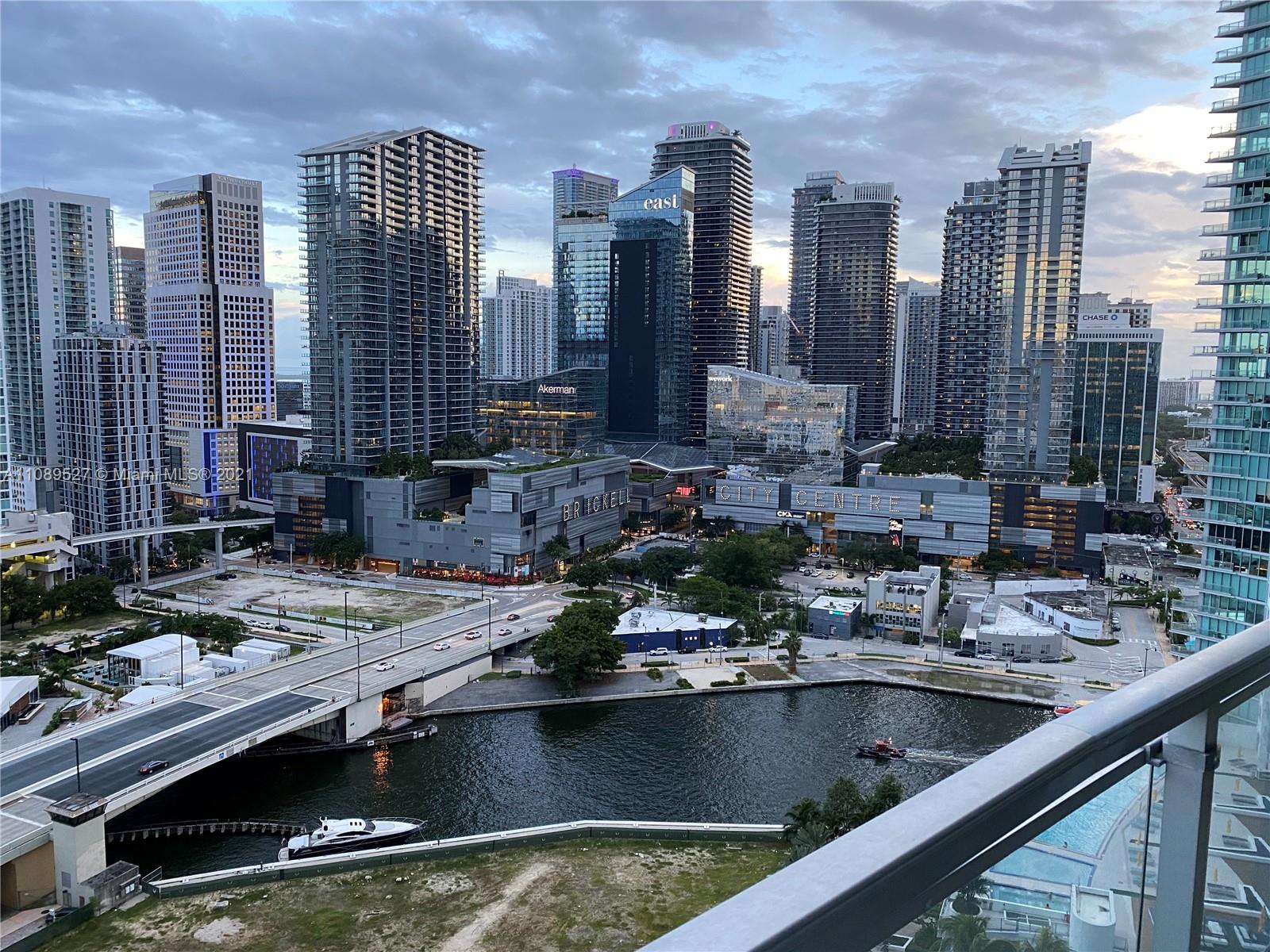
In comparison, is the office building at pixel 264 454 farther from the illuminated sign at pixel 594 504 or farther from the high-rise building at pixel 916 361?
the high-rise building at pixel 916 361

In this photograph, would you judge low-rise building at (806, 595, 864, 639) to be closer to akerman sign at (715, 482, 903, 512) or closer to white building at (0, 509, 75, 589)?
akerman sign at (715, 482, 903, 512)

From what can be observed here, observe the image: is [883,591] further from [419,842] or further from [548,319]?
[548,319]

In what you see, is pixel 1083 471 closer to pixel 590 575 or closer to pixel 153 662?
pixel 590 575

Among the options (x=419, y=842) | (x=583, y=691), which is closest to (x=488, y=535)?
(x=583, y=691)

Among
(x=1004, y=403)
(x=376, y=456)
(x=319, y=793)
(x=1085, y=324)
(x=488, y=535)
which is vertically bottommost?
(x=319, y=793)

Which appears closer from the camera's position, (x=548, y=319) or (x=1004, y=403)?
(x=1004, y=403)

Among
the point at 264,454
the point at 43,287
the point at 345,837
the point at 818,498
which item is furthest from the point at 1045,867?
the point at 43,287

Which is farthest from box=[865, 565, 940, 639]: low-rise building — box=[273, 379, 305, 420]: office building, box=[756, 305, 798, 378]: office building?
box=[756, 305, 798, 378]: office building
